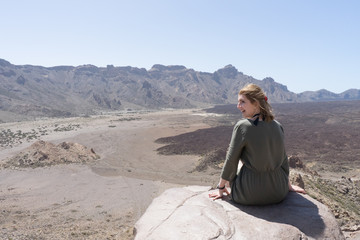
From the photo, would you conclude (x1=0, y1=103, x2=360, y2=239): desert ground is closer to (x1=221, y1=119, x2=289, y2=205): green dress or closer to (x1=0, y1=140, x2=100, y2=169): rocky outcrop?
(x1=0, y1=140, x2=100, y2=169): rocky outcrop

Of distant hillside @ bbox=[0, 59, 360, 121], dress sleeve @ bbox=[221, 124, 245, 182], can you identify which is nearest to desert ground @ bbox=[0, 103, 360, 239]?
dress sleeve @ bbox=[221, 124, 245, 182]

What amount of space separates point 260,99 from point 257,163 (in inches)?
29.9

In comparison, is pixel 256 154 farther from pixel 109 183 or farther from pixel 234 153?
pixel 109 183

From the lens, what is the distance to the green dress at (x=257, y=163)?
10.4 ft

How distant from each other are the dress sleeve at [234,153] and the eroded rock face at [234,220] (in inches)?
17.7

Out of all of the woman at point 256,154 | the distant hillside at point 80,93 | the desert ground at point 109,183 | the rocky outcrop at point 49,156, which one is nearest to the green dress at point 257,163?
the woman at point 256,154

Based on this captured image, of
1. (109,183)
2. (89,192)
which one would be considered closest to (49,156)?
(109,183)

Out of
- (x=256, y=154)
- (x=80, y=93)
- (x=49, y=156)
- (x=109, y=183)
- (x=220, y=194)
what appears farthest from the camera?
(x=80, y=93)

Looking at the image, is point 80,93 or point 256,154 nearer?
point 256,154

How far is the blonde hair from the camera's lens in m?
3.21

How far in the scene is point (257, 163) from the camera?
3209 mm

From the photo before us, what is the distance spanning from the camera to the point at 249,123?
10.3ft

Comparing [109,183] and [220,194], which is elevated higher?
[220,194]

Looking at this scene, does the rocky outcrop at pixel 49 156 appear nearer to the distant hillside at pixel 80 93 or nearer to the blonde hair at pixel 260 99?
the blonde hair at pixel 260 99
